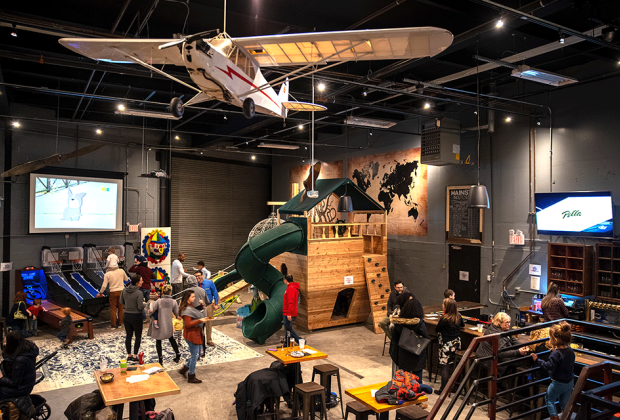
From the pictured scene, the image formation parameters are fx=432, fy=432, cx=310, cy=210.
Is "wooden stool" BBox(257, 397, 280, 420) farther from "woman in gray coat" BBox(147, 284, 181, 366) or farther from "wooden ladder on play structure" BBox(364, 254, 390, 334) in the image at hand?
"wooden ladder on play structure" BBox(364, 254, 390, 334)

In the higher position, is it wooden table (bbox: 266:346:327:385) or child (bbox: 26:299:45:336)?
wooden table (bbox: 266:346:327:385)

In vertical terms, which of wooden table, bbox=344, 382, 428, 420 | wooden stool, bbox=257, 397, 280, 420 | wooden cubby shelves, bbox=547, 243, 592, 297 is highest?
wooden cubby shelves, bbox=547, 243, 592, 297

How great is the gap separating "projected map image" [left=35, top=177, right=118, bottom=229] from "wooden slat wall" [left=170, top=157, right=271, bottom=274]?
2.61 m

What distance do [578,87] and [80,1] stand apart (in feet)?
28.3

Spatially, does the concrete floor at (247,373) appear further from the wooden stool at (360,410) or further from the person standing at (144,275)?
the person standing at (144,275)

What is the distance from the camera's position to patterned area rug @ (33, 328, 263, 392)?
7.15 m

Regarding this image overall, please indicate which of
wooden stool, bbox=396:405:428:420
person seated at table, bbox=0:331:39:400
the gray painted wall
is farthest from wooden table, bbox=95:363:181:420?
the gray painted wall

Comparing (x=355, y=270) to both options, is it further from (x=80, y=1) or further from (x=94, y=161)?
(x=94, y=161)

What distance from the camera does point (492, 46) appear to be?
24.4ft

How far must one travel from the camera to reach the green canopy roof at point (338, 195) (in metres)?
10.5

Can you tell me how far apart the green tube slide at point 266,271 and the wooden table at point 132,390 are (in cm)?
408

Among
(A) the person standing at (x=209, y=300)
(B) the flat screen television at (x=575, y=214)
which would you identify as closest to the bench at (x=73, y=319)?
(A) the person standing at (x=209, y=300)

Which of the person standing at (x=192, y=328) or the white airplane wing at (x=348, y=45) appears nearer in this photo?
the white airplane wing at (x=348, y=45)

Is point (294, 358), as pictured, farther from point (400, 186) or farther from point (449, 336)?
point (400, 186)
